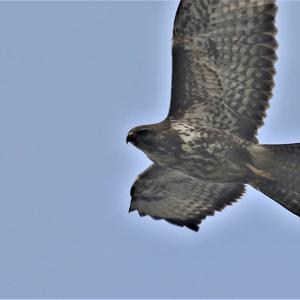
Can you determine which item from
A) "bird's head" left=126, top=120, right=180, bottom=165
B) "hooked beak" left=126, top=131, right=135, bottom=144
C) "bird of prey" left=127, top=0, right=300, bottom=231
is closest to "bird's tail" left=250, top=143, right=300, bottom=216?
Answer: "bird of prey" left=127, top=0, right=300, bottom=231

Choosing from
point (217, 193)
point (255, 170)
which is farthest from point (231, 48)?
point (217, 193)

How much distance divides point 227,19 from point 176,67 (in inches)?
41.9

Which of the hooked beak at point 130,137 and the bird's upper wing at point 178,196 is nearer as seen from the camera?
the hooked beak at point 130,137

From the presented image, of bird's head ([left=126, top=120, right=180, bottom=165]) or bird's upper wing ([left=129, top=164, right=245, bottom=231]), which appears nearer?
bird's head ([left=126, top=120, right=180, bottom=165])

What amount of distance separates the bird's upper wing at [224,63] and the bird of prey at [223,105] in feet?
0.05

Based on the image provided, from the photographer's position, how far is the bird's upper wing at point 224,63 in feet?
54.4

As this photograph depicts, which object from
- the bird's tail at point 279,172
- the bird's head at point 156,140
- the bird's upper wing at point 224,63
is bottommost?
the bird's tail at point 279,172

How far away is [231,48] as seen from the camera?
55.2 ft

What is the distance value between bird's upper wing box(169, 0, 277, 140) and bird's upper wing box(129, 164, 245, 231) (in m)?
1.69

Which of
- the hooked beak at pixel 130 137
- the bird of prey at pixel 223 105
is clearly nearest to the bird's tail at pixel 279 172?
the bird of prey at pixel 223 105

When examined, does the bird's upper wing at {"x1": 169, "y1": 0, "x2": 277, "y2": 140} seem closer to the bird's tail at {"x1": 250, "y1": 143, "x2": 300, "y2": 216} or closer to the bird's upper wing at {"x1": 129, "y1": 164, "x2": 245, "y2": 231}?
the bird's tail at {"x1": 250, "y1": 143, "x2": 300, "y2": 216}

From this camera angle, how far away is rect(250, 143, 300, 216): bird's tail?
1703 cm

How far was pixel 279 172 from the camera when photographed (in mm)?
17172

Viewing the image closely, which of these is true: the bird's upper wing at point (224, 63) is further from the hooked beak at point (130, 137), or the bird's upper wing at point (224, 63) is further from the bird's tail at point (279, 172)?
the hooked beak at point (130, 137)
